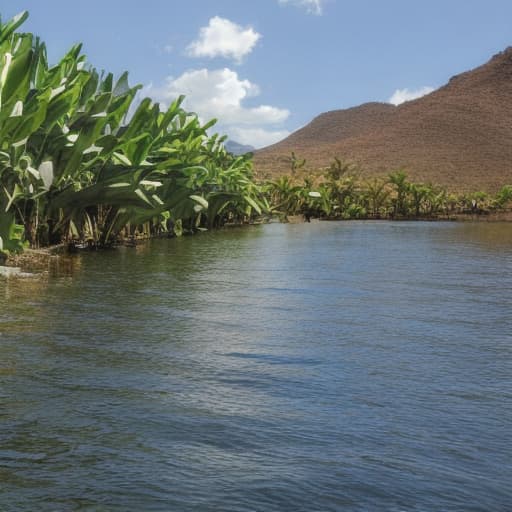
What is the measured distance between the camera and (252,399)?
133 inches

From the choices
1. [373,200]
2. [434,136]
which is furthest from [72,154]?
[434,136]

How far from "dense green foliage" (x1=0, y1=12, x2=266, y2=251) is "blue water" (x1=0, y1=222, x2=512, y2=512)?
173 centimetres

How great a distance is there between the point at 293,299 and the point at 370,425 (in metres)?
3.71

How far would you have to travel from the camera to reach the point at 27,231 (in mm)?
9859

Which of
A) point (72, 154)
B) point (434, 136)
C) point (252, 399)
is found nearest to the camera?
point (252, 399)

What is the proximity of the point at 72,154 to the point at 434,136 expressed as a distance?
65.8m

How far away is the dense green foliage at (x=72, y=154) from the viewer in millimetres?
7957

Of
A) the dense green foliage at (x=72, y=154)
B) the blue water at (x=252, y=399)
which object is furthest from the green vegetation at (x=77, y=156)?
the blue water at (x=252, y=399)

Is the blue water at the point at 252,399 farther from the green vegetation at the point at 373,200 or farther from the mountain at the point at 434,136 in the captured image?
the mountain at the point at 434,136

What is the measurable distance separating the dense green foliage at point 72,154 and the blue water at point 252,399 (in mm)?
1728

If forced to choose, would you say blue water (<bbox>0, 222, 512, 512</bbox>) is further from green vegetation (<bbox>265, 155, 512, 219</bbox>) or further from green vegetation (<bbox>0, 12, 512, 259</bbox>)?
green vegetation (<bbox>265, 155, 512, 219</bbox>)

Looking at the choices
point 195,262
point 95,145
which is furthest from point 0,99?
point 195,262

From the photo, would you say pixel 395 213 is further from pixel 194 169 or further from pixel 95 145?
pixel 95 145

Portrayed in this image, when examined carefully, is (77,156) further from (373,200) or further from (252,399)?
(373,200)
